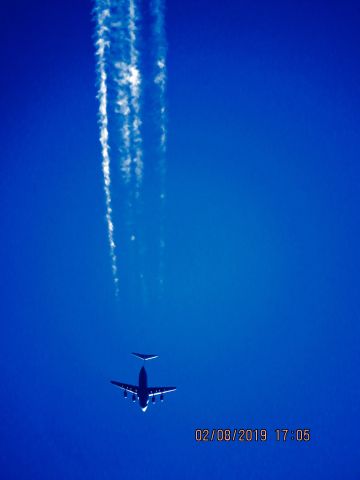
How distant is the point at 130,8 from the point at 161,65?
13.5 feet

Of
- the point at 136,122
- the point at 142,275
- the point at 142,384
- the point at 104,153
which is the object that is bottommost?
the point at 142,384

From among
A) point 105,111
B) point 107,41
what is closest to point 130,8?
point 107,41

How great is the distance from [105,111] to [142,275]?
15.3m

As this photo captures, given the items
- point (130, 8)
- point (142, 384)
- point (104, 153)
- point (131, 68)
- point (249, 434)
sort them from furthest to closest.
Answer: point (249, 434), point (142, 384), point (104, 153), point (131, 68), point (130, 8)

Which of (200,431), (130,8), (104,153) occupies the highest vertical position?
(130,8)

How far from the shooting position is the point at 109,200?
29.5m

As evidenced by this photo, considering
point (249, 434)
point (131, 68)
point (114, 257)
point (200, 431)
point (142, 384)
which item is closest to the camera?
point (131, 68)

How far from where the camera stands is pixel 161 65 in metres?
26.0

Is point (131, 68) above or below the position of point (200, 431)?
above

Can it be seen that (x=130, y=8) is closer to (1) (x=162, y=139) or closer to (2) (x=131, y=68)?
(2) (x=131, y=68)

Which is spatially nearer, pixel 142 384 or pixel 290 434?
pixel 142 384

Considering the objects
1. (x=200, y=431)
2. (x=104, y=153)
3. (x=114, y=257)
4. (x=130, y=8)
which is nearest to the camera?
(x=130, y=8)

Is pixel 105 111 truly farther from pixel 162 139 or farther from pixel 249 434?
pixel 249 434

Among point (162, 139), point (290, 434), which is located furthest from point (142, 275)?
point (290, 434)
